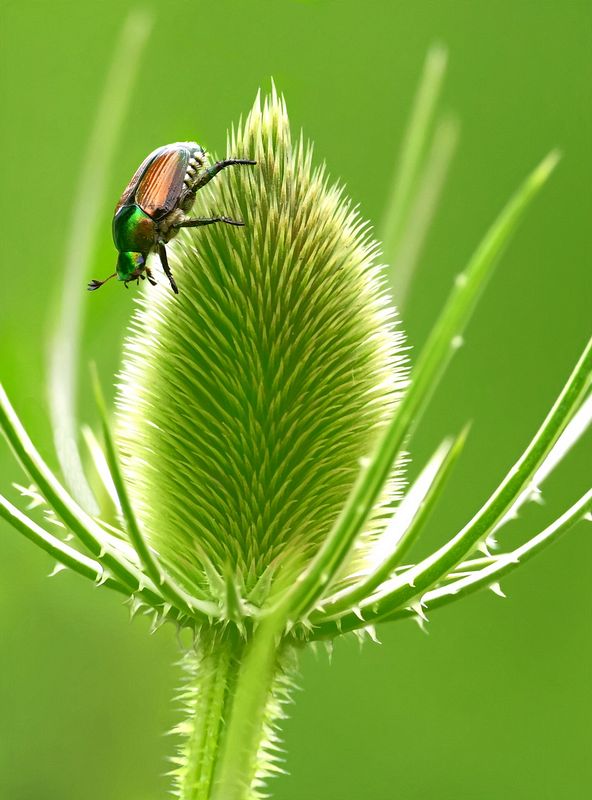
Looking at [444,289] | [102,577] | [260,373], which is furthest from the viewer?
[444,289]

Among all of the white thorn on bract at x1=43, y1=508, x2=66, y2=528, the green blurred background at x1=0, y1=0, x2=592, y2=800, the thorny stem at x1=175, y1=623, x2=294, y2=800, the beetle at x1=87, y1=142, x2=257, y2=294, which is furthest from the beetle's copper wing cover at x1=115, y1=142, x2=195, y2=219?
the green blurred background at x1=0, y1=0, x2=592, y2=800

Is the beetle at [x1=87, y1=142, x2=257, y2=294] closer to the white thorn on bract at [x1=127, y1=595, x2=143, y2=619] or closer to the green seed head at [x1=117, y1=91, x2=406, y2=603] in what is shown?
the green seed head at [x1=117, y1=91, x2=406, y2=603]

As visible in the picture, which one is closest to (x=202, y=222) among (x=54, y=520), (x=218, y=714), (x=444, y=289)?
(x=54, y=520)

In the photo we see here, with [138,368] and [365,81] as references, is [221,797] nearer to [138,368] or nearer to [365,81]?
[138,368]

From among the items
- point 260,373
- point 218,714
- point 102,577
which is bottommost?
point 218,714

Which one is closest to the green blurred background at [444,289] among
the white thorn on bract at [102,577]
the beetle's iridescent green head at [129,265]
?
the beetle's iridescent green head at [129,265]

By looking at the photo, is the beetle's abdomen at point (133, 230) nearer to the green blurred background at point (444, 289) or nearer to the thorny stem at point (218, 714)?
the thorny stem at point (218, 714)

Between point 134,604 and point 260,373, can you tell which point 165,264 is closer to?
point 260,373
